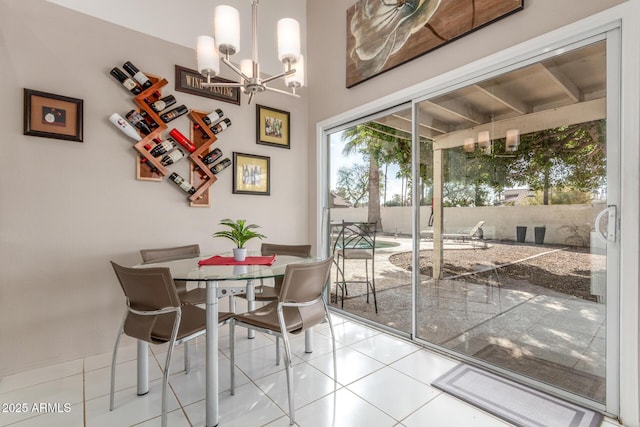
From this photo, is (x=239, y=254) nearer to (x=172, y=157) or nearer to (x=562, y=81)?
(x=172, y=157)

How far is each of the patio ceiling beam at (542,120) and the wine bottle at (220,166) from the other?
6.78 ft

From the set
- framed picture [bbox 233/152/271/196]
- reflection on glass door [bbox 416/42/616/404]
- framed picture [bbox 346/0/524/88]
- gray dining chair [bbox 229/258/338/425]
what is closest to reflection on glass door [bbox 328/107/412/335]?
reflection on glass door [bbox 416/42/616/404]

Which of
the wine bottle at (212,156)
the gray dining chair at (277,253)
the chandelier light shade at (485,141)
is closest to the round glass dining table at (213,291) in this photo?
the gray dining chair at (277,253)

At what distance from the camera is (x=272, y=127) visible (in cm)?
337

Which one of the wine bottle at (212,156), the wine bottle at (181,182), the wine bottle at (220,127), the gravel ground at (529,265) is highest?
the wine bottle at (220,127)

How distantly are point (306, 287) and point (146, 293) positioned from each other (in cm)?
86

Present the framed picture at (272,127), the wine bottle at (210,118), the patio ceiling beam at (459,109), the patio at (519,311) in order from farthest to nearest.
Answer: the framed picture at (272,127), the wine bottle at (210,118), the patio ceiling beam at (459,109), the patio at (519,311)

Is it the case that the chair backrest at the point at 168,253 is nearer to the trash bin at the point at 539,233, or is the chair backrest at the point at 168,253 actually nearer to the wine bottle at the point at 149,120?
the wine bottle at the point at 149,120

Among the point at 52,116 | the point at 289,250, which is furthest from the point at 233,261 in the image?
the point at 52,116

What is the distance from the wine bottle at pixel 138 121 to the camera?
250cm

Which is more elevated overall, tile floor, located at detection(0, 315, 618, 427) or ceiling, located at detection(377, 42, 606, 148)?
ceiling, located at detection(377, 42, 606, 148)

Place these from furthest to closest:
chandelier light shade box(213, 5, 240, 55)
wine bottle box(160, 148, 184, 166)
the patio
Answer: wine bottle box(160, 148, 184, 166) → the patio → chandelier light shade box(213, 5, 240, 55)

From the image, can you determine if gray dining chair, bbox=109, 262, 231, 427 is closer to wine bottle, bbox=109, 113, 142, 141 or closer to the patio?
wine bottle, bbox=109, 113, 142, 141

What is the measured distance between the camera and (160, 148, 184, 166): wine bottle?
266cm
